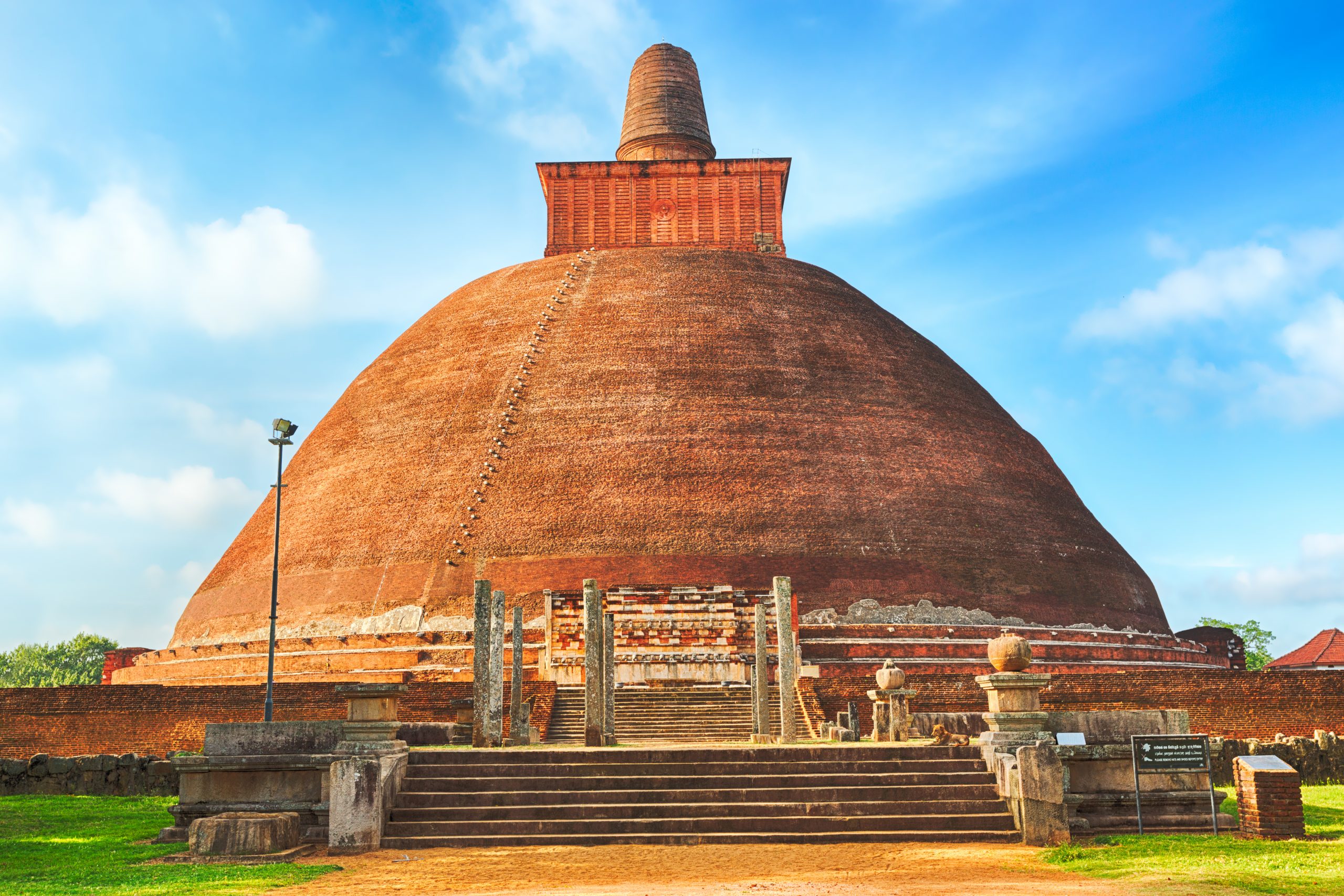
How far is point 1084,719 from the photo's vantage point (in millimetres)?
9742

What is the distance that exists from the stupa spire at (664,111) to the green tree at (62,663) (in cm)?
4794

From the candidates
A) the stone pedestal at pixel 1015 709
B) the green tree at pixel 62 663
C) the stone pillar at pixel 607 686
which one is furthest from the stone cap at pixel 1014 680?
the green tree at pixel 62 663

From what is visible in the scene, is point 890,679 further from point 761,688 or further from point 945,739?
point 945,739

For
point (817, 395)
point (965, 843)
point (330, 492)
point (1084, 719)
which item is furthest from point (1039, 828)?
point (330, 492)

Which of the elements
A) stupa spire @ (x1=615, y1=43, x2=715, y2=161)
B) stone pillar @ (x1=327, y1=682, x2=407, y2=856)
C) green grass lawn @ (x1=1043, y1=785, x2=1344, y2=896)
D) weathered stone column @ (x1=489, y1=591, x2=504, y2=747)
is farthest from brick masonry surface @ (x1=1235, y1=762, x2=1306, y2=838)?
stupa spire @ (x1=615, y1=43, x2=715, y2=161)

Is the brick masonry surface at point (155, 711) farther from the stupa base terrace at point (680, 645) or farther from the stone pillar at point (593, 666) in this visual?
the stone pillar at point (593, 666)

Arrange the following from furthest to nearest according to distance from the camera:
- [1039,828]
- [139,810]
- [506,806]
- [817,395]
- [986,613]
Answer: [817,395]
[986,613]
[139,810]
[506,806]
[1039,828]

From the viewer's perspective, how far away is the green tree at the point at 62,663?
208 feet

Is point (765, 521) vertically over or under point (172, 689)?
over

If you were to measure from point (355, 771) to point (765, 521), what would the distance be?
40.6ft

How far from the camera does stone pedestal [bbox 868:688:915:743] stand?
43.2 feet

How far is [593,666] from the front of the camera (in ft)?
40.9

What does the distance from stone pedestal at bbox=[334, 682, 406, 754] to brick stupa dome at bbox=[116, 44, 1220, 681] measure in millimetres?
10137

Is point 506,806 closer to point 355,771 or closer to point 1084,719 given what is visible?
point 355,771
